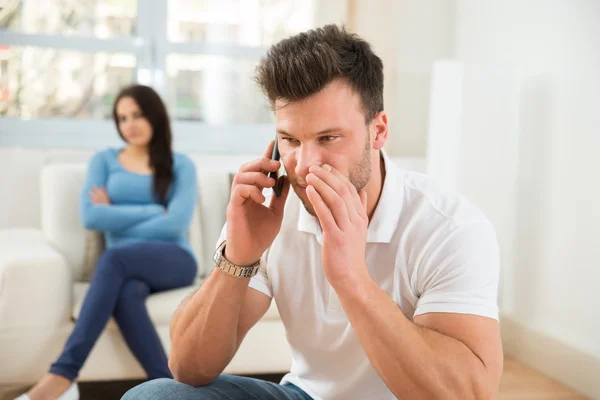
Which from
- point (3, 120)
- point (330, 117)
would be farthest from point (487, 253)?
point (3, 120)

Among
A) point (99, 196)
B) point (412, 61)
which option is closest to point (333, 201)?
point (99, 196)

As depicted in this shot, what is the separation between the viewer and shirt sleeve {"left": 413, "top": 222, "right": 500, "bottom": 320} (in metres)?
1.26

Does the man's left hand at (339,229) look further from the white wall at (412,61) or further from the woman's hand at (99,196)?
the white wall at (412,61)

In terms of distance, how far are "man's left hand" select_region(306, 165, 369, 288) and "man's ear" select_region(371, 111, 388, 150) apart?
259 millimetres

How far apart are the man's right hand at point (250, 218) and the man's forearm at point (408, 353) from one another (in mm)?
251

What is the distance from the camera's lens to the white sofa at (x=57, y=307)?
2.44 m

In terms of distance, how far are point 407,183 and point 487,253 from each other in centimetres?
24

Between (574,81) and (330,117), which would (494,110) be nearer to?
(574,81)

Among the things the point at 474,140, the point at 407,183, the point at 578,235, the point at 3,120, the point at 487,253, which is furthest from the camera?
the point at 3,120

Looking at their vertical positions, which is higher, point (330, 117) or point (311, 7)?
point (311, 7)

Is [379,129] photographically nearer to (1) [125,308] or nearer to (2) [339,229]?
(2) [339,229]

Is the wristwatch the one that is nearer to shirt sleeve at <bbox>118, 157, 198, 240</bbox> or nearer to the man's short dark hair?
the man's short dark hair

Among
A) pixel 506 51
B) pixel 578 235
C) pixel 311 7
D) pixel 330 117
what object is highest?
pixel 311 7

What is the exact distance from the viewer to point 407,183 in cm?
147
